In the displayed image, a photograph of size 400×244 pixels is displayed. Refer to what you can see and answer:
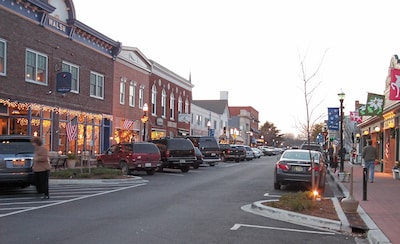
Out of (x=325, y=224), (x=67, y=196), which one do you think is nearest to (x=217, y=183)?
(x=67, y=196)

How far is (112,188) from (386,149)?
18.1 metres

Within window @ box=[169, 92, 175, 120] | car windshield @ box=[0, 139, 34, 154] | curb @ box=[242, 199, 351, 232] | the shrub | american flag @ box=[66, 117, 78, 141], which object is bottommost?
curb @ box=[242, 199, 351, 232]

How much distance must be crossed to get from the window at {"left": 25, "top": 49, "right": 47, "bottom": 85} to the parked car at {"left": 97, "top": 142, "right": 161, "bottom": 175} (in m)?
5.93

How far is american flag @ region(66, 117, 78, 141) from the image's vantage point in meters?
27.8

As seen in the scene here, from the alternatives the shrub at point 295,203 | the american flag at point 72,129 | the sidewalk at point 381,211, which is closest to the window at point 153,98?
the american flag at point 72,129

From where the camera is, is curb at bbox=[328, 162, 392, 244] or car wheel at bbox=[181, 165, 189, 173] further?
car wheel at bbox=[181, 165, 189, 173]

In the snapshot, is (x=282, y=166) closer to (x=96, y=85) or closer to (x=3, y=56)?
(x=3, y=56)

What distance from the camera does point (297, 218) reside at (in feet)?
35.2

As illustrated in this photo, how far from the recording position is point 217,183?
19.7m

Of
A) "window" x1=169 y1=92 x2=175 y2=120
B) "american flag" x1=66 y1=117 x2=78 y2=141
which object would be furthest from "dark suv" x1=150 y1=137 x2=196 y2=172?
"window" x1=169 y1=92 x2=175 y2=120

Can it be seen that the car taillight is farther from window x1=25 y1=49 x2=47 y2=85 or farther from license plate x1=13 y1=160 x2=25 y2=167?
window x1=25 y1=49 x2=47 y2=85

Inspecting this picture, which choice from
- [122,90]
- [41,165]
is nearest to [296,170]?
[41,165]

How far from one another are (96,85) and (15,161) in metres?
18.7

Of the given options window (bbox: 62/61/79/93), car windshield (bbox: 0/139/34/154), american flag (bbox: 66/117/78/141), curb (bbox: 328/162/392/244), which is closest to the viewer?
curb (bbox: 328/162/392/244)
